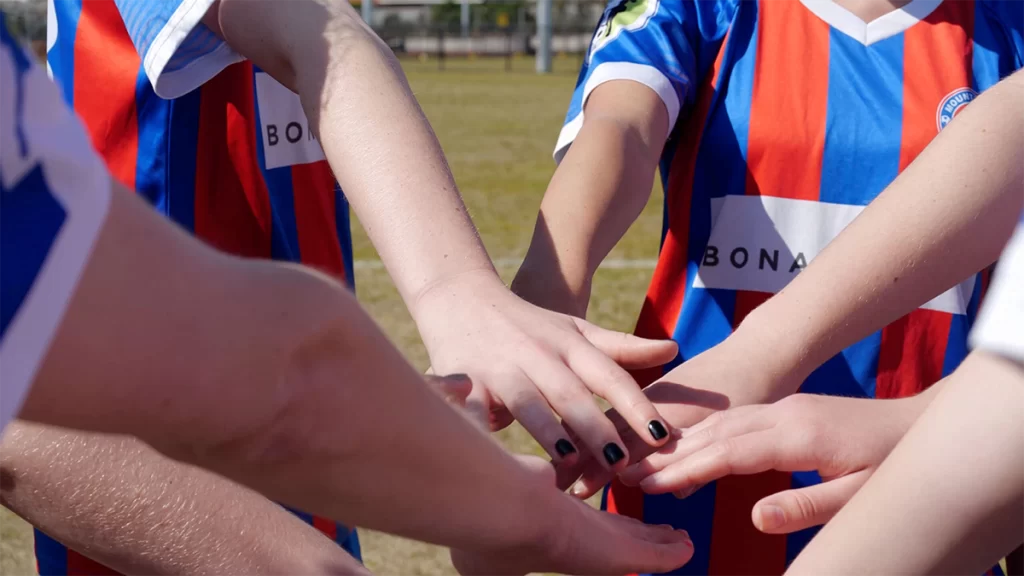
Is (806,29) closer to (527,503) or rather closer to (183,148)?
(183,148)

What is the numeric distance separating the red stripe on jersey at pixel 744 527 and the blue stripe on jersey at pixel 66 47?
3.24ft

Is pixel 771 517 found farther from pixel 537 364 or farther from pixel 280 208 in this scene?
pixel 280 208

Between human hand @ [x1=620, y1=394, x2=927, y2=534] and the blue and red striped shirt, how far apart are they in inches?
26.4

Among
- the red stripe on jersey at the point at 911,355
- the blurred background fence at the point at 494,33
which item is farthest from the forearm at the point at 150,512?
the blurred background fence at the point at 494,33

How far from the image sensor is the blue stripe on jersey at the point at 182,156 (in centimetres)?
141

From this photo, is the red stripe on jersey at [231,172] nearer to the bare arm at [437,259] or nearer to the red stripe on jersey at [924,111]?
the bare arm at [437,259]

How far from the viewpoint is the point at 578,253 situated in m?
1.32

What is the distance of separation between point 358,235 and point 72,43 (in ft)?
16.0

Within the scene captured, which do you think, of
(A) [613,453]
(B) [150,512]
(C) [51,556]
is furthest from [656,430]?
(C) [51,556]

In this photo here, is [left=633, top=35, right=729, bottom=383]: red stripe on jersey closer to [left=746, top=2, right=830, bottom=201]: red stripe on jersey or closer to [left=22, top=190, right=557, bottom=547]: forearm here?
[left=746, top=2, right=830, bottom=201]: red stripe on jersey

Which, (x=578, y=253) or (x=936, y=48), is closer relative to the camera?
(x=578, y=253)

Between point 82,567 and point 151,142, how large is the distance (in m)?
0.61

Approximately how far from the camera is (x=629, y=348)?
3.65ft

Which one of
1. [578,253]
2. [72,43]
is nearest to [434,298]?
[578,253]
